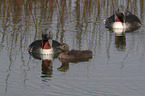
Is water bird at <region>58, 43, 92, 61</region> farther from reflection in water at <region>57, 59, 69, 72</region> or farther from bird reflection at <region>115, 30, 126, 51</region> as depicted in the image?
bird reflection at <region>115, 30, 126, 51</region>

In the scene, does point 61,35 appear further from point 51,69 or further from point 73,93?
point 73,93

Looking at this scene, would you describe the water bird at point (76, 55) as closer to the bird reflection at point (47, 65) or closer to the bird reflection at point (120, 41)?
the bird reflection at point (47, 65)

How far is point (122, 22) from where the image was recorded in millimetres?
17734

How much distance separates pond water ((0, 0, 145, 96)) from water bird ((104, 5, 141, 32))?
305mm

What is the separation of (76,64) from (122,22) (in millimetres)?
6696

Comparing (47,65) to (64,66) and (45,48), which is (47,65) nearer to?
(64,66)

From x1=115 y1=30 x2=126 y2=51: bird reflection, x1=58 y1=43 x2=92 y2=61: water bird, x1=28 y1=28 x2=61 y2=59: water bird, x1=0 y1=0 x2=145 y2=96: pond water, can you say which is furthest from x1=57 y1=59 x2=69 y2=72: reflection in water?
x1=115 y1=30 x2=126 y2=51: bird reflection

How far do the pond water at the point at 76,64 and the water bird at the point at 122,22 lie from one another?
1.00ft

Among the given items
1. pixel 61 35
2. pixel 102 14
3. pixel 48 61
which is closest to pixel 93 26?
pixel 61 35

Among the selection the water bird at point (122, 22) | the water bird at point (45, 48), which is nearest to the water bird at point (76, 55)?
the water bird at point (45, 48)

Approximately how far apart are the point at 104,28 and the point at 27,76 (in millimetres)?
7514

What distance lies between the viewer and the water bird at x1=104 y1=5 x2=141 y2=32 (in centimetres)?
1745

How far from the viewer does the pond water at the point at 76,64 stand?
8.92 metres

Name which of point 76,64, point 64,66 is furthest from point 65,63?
point 64,66
